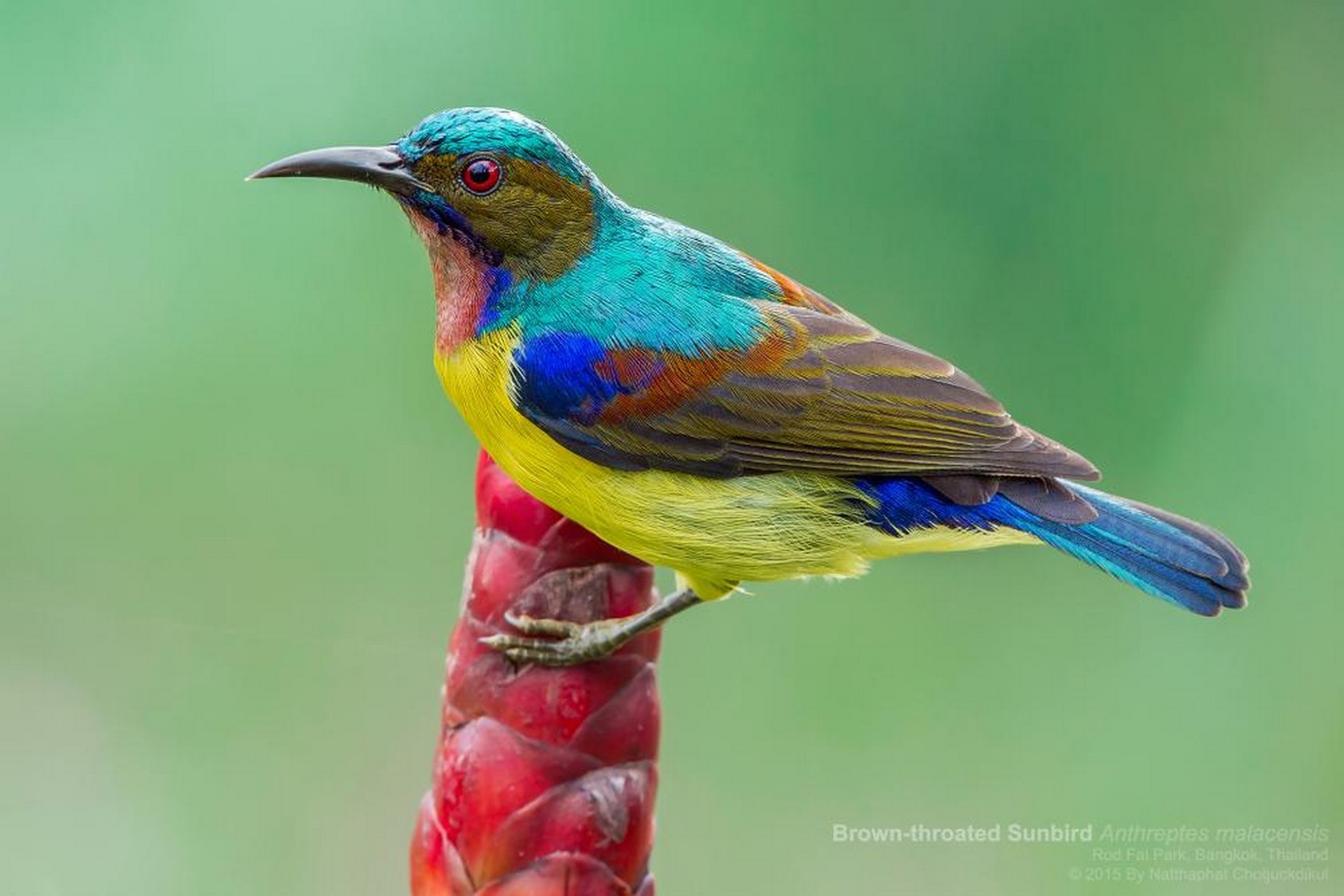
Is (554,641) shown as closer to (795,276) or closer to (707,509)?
(707,509)

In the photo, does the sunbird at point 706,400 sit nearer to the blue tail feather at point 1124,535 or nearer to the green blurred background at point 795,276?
the blue tail feather at point 1124,535

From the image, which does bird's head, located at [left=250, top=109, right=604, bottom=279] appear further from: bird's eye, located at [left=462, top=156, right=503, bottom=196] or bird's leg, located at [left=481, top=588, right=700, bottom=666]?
bird's leg, located at [left=481, top=588, right=700, bottom=666]

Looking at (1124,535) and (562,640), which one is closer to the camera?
(562,640)

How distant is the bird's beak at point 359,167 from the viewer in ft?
12.1

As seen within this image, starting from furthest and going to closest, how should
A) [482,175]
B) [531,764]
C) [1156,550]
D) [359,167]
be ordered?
[1156,550]
[482,175]
[359,167]
[531,764]

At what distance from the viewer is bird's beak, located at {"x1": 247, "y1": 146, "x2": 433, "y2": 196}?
368cm

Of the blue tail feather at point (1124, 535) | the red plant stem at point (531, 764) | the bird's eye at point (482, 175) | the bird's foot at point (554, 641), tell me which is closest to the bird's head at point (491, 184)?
the bird's eye at point (482, 175)

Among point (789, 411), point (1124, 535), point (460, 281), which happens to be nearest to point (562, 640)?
point (789, 411)

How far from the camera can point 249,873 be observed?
16.8ft

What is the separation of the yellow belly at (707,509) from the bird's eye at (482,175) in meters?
0.33

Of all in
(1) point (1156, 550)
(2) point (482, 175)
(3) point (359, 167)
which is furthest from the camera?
(1) point (1156, 550)

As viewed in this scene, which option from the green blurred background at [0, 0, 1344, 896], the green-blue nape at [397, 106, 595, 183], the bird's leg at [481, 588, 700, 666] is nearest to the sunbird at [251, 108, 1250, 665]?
the green-blue nape at [397, 106, 595, 183]

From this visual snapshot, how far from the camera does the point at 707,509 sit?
400 cm

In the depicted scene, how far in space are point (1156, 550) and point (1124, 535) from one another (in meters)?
0.08
